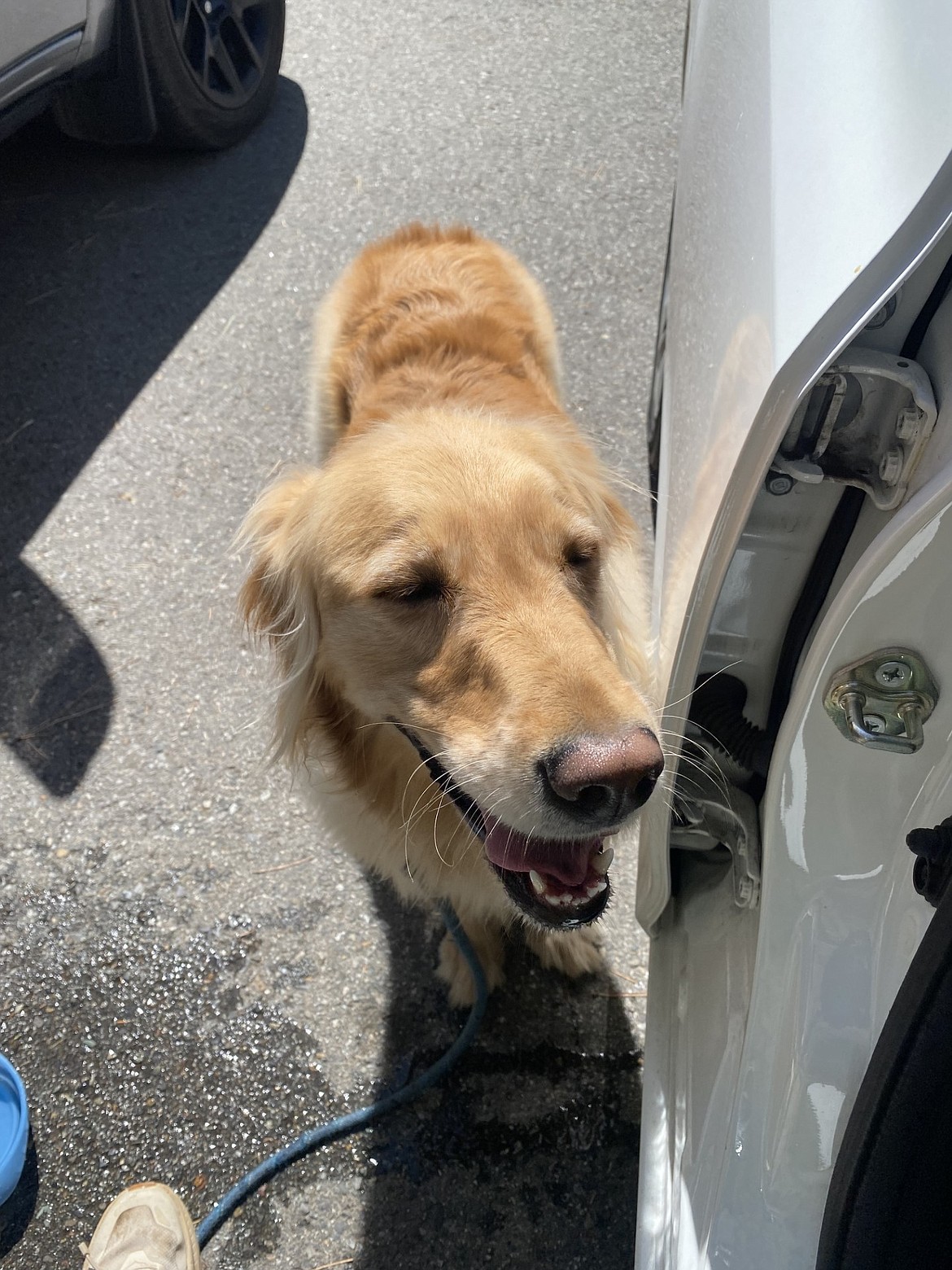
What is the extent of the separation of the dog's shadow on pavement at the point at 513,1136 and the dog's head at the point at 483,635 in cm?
72

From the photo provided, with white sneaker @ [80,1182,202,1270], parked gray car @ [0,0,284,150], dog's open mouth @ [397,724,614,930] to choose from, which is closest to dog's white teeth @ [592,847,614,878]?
dog's open mouth @ [397,724,614,930]

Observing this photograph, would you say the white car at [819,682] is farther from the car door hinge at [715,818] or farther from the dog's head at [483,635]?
the dog's head at [483,635]

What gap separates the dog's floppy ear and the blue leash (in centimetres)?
67

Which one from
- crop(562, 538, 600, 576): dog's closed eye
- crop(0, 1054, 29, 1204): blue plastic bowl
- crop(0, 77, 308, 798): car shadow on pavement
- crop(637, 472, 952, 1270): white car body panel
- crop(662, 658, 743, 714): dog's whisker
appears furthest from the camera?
crop(0, 77, 308, 798): car shadow on pavement

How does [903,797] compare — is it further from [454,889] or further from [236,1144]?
[236,1144]

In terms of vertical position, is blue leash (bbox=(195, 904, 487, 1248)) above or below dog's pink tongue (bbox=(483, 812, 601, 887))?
below

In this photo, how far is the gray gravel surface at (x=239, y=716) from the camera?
81.9 inches

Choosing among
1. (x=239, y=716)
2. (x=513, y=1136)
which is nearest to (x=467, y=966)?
(x=513, y=1136)

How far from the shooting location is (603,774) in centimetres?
137

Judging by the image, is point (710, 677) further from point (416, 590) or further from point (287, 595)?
point (287, 595)

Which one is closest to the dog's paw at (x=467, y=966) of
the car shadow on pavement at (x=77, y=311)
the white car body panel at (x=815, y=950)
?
the white car body panel at (x=815, y=950)

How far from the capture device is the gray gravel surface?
2.08 meters

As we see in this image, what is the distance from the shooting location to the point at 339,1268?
6.44 feet

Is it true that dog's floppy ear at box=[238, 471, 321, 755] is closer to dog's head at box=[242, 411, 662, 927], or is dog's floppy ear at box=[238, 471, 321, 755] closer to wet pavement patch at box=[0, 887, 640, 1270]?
dog's head at box=[242, 411, 662, 927]
